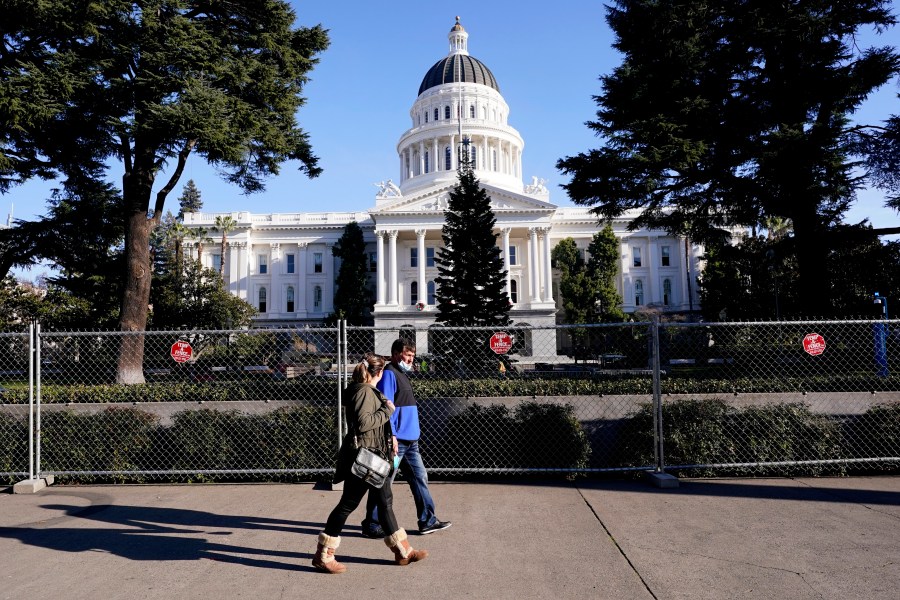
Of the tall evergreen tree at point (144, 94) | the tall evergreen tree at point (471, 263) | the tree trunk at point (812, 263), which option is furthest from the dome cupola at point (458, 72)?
the tree trunk at point (812, 263)

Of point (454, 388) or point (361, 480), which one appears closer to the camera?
point (361, 480)

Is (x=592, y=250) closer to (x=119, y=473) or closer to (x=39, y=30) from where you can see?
(x=39, y=30)

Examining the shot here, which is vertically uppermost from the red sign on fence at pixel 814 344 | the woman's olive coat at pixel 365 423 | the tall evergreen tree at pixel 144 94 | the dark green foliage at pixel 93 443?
the tall evergreen tree at pixel 144 94

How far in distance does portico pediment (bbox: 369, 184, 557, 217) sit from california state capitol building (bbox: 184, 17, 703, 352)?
0.32ft

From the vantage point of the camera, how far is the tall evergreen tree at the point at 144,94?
54.4 ft

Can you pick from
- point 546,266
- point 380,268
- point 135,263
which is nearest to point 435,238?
point 380,268

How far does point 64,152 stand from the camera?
781 inches

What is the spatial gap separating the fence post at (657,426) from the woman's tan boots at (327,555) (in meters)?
4.13

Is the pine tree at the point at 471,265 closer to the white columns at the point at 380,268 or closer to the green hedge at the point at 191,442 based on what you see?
the green hedge at the point at 191,442

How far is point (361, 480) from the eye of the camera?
4.55 m

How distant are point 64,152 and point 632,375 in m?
19.6

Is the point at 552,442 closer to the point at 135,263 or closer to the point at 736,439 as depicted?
the point at 736,439

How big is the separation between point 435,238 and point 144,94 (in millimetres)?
43460

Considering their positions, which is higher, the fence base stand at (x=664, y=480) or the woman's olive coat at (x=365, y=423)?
the woman's olive coat at (x=365, y=423)
